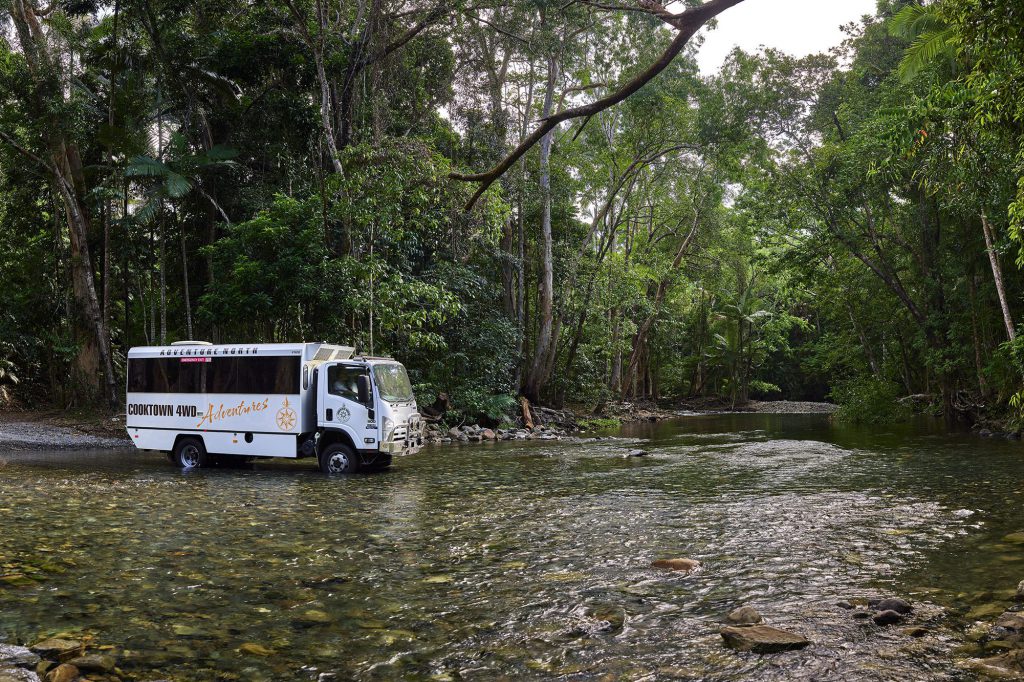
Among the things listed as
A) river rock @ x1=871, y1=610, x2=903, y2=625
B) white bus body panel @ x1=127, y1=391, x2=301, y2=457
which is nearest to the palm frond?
river rock @ x1=871, y1=610, x2=903, y2=625

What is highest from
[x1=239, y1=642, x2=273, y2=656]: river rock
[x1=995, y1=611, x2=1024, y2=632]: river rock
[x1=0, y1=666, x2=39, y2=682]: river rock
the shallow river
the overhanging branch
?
the overhanging branch

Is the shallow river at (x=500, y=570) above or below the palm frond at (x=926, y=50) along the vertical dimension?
below

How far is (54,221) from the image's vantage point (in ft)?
91.3

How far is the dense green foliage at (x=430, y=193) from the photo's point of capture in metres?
20.6

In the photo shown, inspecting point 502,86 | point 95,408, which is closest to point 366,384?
point 95,408

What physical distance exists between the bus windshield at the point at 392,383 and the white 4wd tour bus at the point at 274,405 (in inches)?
0.8

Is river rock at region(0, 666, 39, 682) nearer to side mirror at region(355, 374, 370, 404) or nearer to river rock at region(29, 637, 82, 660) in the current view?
river rock at region(29, 637, 82, 660)

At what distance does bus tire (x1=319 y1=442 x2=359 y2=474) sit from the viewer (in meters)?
14.4

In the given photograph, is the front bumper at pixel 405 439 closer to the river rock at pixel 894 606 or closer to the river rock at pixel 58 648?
the river rock at pixel 58 648

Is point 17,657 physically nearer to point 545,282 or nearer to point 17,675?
point 17,675

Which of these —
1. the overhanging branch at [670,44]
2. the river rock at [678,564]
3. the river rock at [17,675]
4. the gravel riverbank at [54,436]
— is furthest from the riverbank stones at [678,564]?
the gravel riverbank at [54,436]

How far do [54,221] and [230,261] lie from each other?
10644 mm

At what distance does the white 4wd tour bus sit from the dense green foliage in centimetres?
430

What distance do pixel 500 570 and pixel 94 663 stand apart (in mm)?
3329
